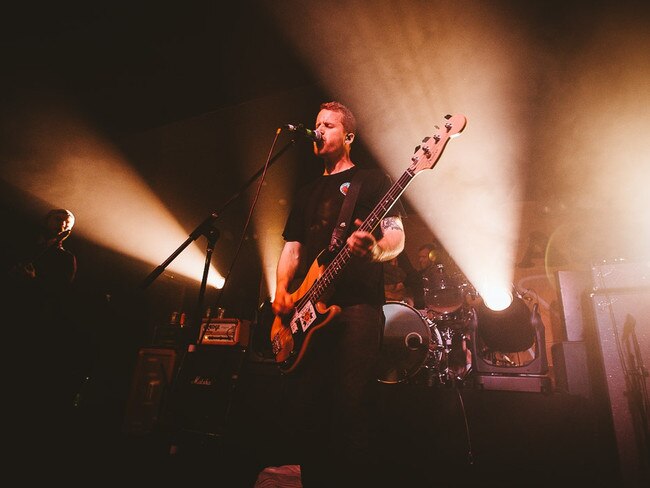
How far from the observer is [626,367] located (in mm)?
3107

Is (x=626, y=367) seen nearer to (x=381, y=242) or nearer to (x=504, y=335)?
(x=504, y=335)

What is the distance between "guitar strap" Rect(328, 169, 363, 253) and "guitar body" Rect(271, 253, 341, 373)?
151 millimetres

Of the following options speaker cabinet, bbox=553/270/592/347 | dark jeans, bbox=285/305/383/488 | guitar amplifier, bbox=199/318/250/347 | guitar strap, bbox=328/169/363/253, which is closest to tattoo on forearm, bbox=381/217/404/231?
guitar strap, bbox=328/169/363/253

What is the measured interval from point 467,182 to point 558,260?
69.8 inches

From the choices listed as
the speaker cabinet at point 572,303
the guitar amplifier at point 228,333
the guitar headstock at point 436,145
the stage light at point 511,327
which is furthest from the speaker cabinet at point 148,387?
the speaker cabinet at point 572,303

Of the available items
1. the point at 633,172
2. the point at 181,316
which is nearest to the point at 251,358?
the point at 181,316

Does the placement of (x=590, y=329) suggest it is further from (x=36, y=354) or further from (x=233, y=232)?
(x=36, y=354)

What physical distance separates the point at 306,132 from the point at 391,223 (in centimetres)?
90

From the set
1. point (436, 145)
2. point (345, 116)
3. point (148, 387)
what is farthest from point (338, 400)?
point (148, 387)

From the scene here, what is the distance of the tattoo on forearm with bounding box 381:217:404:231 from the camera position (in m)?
1.99

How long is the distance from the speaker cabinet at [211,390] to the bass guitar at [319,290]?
232 cm

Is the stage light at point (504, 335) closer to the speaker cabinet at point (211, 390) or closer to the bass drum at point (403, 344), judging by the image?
the bass drum at point (403, 344)

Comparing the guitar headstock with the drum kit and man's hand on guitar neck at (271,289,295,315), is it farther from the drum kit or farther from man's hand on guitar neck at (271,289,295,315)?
the drum kit

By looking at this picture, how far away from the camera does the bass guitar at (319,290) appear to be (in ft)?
6.08
